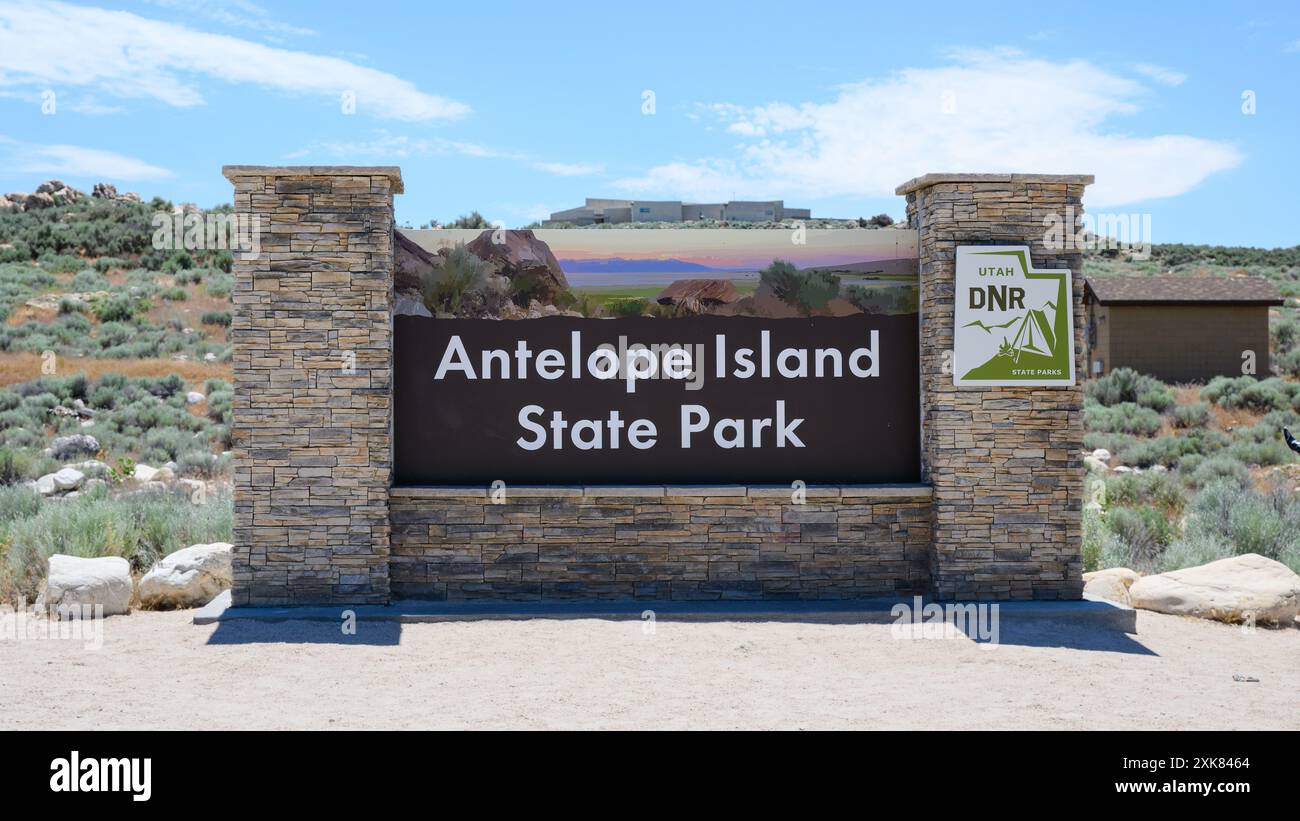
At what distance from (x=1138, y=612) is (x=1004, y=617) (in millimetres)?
1667

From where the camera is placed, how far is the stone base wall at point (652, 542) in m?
9.33

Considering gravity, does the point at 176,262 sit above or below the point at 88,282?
above

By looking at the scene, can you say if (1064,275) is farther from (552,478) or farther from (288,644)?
(288,644)

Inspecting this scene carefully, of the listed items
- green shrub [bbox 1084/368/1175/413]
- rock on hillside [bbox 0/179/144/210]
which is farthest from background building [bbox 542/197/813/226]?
rock on hillside [bbox 0/179/144/210]

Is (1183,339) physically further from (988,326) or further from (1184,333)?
(988,326)

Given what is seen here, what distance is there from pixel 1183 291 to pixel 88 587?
2903 centimetres

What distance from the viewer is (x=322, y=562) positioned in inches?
358

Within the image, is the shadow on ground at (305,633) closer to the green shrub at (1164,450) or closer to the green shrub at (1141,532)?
the green shrub at (1141,532)

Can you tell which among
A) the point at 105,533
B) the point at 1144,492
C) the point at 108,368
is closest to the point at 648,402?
the point at 105,533

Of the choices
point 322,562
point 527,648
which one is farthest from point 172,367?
point 527,648

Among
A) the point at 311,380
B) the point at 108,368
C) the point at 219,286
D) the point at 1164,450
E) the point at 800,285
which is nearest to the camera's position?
the point at 311,380

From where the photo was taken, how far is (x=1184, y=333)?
30.2 metres

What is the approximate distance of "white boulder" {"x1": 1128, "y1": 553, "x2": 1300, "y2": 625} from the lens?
9.53 meters

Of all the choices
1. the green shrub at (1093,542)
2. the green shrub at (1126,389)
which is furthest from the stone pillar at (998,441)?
the green shrub at (1126,389)
